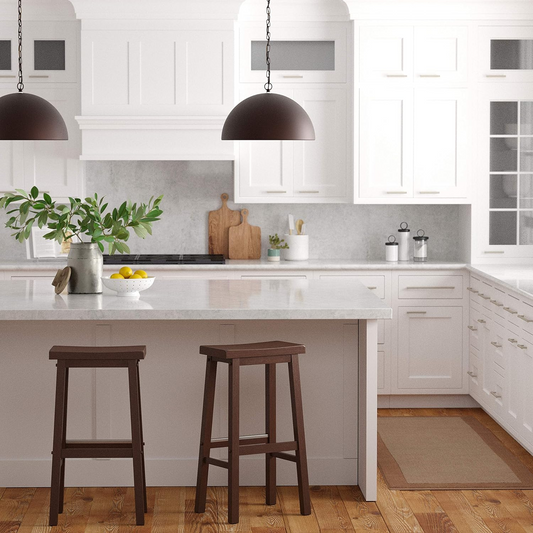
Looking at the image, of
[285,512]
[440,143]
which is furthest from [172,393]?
[440,143]

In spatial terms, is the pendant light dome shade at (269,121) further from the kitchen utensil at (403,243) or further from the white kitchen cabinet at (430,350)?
the kitchen utensil at (403,243)

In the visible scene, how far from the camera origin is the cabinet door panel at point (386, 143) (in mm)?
5371

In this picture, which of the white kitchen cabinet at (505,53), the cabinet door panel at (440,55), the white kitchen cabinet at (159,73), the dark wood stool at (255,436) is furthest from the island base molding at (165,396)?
the white kitchen cabinet at (505,53)

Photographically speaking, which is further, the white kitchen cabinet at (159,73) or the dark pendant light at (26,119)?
the white kitchen cabinet at (159,73)

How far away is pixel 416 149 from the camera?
5418mm

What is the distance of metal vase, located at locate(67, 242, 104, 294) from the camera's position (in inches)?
145

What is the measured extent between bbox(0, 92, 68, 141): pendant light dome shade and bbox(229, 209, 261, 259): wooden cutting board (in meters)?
2.26

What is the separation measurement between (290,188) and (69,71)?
68.3 inches

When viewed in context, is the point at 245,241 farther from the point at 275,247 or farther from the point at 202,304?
the point at 202,304

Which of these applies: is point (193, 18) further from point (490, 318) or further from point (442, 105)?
point (490, 318)

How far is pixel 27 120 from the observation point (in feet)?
12.0

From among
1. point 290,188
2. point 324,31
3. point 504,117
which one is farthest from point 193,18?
point 504,117

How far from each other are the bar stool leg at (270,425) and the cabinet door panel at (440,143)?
2.44 m

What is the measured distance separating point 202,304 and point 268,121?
87cm
